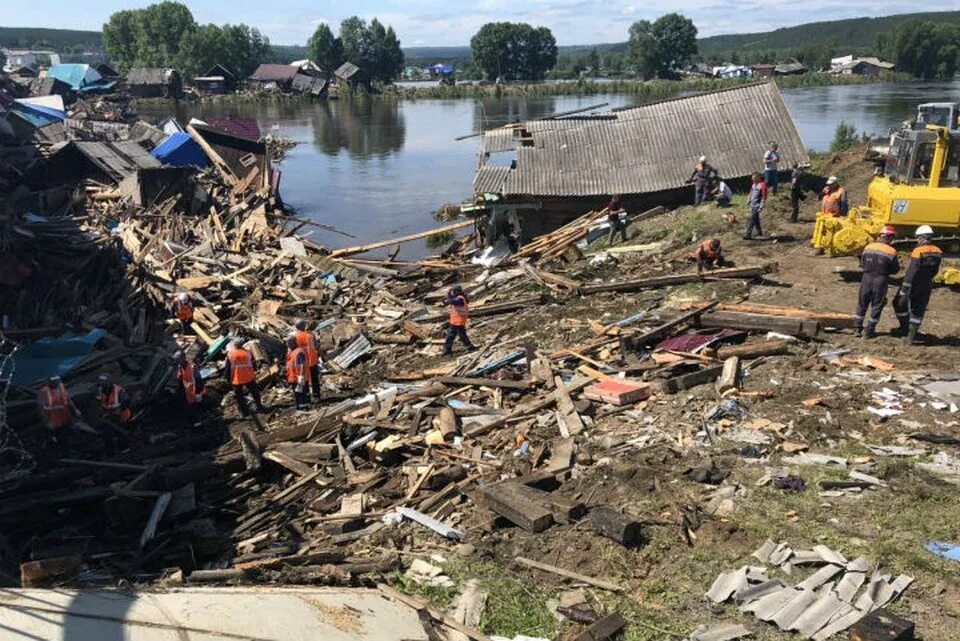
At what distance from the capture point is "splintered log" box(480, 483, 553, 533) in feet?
23.9

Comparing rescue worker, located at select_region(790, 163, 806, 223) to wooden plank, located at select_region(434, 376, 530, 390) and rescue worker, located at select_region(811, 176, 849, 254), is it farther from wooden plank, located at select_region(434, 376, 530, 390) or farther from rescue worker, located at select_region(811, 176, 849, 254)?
wooden plank, located at select_region(434, 376, 530, 390)

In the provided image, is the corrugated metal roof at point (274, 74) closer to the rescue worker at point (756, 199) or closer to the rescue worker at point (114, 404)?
the rescue worker at point (756, 199)

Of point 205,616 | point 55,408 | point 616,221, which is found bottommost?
point 55,408

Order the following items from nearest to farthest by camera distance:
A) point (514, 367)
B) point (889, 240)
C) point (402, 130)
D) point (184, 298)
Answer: point (889, 240), point (514, 367), point (184, 298), point (402, 130)

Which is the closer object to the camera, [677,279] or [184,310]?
[677,279]

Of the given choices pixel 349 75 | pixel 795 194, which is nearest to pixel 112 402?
pixel 795 194

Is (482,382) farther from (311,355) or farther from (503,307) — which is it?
(503,307)

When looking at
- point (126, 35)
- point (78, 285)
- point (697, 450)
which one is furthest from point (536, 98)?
point (697, 450)

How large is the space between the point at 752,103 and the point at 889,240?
1345 centimetres

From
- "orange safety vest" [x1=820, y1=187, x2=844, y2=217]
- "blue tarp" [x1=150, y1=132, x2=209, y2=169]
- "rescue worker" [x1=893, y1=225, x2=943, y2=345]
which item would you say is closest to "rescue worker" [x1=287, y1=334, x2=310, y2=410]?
"rescue worker" [x1=893, y1=225, x2=943, y2=345]

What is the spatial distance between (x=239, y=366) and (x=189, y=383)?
99 cm

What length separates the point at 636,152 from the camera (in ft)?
75.5

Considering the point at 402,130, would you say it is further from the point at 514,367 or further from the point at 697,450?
the point at 697,450

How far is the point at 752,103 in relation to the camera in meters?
23.3
